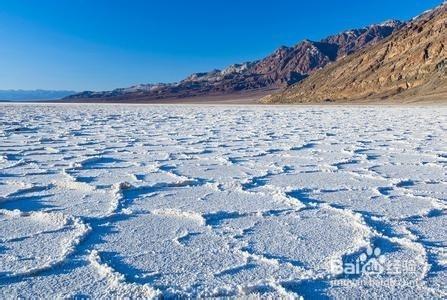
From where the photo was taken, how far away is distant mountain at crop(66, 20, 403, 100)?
10375 cm

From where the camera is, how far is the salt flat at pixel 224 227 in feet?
6.99

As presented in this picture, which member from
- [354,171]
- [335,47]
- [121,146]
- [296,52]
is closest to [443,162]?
[354,171]

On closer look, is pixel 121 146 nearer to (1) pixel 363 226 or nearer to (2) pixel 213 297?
(1) pixel 363 226

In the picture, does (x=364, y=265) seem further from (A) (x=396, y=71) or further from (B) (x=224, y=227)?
(A) (x=396, y=71)

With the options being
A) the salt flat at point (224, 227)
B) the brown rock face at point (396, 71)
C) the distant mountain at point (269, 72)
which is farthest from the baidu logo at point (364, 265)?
the distant mountain at point (269, 72)

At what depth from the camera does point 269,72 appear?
377 ft

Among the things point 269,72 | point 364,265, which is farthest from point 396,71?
point 269,72

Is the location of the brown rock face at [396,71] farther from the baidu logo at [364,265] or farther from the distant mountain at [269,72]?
the baidu logo at [364,265]

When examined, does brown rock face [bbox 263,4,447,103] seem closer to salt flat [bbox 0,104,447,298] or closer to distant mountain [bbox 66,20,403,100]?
salt flat [bbox 0,104,447,298]

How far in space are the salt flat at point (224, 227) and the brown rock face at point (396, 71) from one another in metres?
33.8

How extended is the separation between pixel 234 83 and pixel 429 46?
219 ft

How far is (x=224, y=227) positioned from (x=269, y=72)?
375ft

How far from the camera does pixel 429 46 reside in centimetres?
4166

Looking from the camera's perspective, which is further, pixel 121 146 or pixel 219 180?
pixel 121 146
